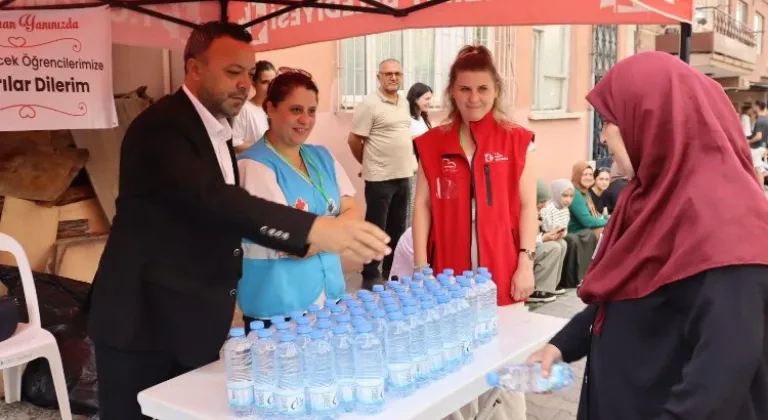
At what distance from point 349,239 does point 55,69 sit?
216 centimetres

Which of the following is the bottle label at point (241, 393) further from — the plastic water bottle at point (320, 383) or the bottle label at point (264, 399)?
the plastic water bottle at point (320, 383)

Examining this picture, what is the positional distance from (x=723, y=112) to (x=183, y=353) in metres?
1.45

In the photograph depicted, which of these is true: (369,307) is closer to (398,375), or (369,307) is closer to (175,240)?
(398,375)

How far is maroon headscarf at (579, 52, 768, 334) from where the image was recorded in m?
1.16

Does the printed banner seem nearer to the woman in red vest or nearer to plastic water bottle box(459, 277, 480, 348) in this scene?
the woman in red vest

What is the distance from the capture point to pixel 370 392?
5.13ft

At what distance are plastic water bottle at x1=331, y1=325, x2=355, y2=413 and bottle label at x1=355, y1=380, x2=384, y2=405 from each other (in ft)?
0.07

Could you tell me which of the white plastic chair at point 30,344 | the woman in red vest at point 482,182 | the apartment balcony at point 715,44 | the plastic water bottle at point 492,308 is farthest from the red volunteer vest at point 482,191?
the apartment balcony at point 715,44

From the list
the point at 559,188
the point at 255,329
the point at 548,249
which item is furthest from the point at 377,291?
the point at 559,188

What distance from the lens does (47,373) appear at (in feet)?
10.7

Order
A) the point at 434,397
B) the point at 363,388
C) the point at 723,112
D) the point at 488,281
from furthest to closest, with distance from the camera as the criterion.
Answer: the point at 488,281 → the point at 434,397 → the point at 363,388 → the point at 723,112

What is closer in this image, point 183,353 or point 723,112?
point 723,112

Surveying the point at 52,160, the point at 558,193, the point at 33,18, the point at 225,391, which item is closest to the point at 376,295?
the point at 225,391

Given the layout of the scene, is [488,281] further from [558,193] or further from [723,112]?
[558,193]
